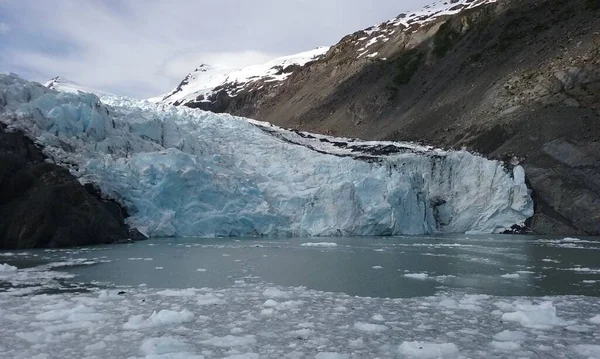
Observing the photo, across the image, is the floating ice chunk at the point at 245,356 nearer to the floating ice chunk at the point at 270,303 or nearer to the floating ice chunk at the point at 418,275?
the floating ice chunk at the point at 270,303

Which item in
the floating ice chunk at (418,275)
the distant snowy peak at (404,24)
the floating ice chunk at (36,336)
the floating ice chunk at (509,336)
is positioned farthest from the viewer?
the distant snowy peak at (404,24)

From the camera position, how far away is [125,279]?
8430 mm

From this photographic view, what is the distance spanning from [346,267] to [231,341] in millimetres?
5519

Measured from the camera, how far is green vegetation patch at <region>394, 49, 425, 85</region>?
4556 cm

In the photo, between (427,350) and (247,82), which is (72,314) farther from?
(247,82)

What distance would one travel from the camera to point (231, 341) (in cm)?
480

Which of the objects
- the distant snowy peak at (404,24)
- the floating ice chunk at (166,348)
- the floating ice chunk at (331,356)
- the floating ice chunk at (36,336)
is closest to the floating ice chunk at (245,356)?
the floating ice chunk at (166,348)

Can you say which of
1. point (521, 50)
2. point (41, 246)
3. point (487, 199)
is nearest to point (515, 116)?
point (487, 199)

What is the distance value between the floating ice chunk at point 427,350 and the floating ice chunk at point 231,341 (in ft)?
4.63

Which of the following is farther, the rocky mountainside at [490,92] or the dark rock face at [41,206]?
the rocky mountainside at [490,92]

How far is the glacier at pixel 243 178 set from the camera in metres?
17.2

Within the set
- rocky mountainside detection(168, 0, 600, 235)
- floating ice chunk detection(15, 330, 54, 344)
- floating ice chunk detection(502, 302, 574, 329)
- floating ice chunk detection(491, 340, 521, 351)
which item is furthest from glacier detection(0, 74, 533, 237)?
floating ice chunk detection(491, 340, 521, 351)

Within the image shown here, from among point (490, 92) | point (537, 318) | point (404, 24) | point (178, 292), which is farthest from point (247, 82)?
point (537, 318)

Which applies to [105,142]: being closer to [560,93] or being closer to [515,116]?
[515,116]
